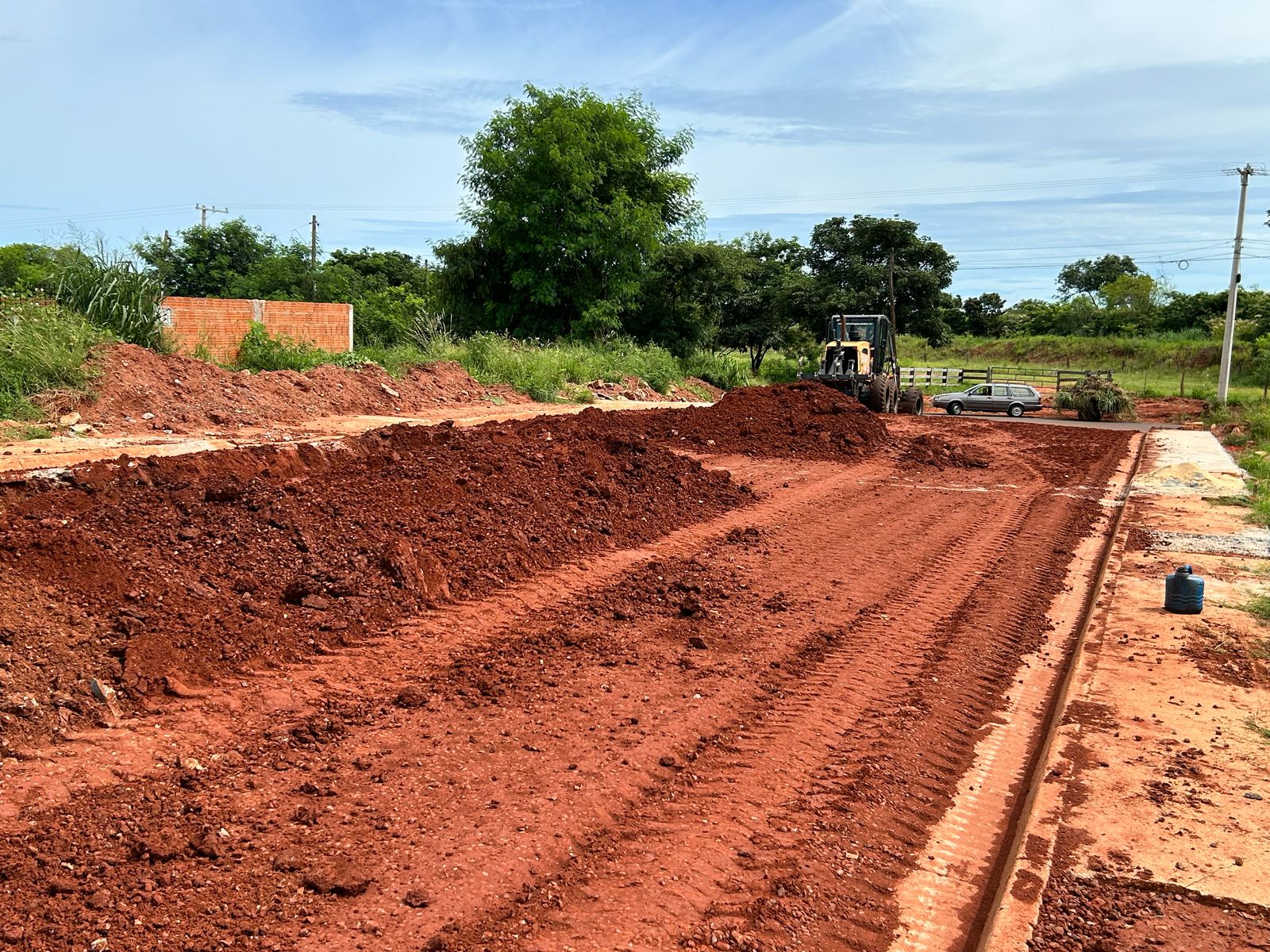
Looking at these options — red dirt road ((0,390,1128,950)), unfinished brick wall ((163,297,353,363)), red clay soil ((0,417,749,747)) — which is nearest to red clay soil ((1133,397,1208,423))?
unfinished brick wall ((163,297,353,363))

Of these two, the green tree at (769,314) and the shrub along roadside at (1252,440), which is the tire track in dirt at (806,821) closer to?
the shrub along roadside at (1252,440)

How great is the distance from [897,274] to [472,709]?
1630 inches

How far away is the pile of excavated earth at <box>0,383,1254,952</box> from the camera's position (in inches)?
142

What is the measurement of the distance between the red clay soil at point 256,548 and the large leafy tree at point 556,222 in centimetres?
2088

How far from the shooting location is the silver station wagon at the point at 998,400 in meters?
32.8

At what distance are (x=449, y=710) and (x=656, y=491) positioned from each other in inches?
250

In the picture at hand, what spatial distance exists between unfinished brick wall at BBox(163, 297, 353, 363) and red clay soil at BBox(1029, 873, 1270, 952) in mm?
17237

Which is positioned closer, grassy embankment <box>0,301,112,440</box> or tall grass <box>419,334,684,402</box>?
grassy embankment <box>0,301,112,440</box>

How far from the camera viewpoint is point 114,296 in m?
15.2

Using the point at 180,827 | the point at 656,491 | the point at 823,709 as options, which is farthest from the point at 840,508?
the point at 180,827

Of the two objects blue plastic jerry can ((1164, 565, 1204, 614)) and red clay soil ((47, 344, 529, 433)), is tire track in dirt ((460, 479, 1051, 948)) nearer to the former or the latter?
blue plastic jerry can ((1164, 565, 1204, 614))

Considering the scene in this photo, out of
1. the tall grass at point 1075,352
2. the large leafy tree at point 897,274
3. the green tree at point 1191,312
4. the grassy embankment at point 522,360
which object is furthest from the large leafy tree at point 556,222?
the green tree at point 1191,312

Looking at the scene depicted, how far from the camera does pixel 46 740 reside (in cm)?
471

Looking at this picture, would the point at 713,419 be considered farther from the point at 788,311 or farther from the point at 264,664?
the point at 788,311
